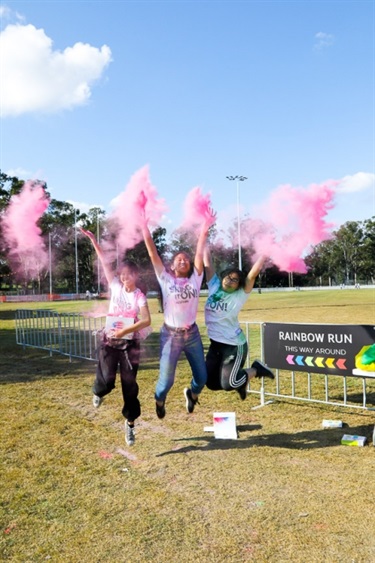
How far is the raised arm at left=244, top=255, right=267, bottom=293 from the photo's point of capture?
17.9 feet

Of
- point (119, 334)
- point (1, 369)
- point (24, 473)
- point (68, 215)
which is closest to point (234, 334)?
point (119, 334)

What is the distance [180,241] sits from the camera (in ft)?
25.1

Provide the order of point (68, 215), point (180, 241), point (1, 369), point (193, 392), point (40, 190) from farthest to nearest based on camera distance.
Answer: point (68, 215)
point (1, 369)
point (180, 241)
point (40, 190)
point (193, 392)

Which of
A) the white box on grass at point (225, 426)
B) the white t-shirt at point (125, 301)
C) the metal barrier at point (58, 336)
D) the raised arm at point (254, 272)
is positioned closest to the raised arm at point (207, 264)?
the raised arm at point (254, 272)

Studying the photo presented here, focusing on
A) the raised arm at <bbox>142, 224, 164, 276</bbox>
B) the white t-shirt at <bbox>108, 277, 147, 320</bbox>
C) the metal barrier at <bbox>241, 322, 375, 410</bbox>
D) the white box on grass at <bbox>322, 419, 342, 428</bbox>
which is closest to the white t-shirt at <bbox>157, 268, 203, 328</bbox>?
the raised arm at <bbox>142, 224, 164, 276</bbox>

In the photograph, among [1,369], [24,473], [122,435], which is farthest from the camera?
[1,369]

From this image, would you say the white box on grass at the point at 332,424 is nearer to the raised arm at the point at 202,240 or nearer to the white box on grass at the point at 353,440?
the white box on grass at the point at 353,440

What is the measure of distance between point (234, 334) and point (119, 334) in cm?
134

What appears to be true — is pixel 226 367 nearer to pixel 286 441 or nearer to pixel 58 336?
pixel 286 441

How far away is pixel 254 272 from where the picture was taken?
5441mm

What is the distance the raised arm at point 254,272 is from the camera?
544cm

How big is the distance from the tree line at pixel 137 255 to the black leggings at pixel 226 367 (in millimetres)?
1198

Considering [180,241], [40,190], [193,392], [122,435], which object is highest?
[40,190]

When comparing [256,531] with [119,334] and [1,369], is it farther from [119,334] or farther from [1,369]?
[1,369]
